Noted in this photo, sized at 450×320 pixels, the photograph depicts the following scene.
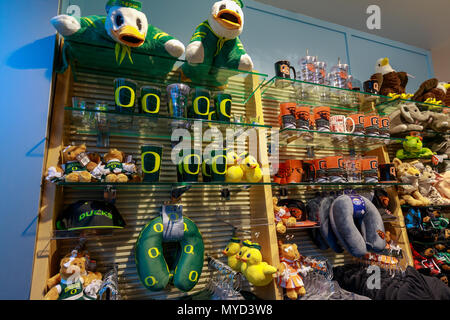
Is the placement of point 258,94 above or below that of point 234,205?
above

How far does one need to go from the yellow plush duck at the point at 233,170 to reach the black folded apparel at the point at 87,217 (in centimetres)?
70

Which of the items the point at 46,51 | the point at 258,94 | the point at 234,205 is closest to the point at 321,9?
the point at 258,94

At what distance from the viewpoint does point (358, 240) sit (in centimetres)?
164

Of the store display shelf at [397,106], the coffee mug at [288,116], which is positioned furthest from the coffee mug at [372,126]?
the coffee mug at [288,116]

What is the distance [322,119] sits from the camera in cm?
192

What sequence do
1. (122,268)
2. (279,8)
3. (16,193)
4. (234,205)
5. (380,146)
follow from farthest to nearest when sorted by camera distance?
(279,8), (380,146), (234,205), (122,268), (16,193)

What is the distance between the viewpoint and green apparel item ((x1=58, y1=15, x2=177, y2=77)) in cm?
136

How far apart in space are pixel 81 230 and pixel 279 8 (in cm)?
261

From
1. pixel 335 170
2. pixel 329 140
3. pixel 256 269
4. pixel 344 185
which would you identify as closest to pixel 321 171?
pixel 335 170

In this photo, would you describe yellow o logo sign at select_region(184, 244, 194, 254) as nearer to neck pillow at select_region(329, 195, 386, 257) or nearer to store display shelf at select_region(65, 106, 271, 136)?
store display shelf at select_region(65, 106, 271, 136)

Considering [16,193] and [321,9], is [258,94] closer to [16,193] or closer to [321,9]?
[321,9]

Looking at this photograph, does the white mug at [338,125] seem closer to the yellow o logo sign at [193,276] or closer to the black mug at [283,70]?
the black mug at [283,70]

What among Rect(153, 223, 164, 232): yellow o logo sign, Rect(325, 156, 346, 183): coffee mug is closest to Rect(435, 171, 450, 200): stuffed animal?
Rect(325, 156, 346, 183): coffee mug

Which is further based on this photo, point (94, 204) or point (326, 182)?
point (326, 182)
